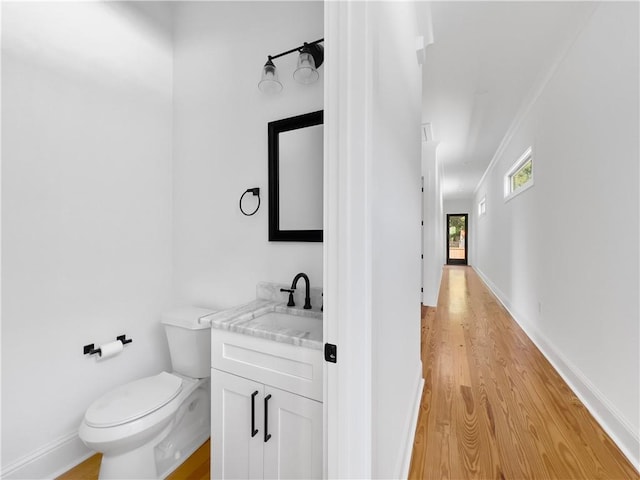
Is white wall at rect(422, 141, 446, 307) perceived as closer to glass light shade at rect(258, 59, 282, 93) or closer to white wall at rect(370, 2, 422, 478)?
white wall at rect(370, 2, 422, 478)

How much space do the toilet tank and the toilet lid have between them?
0.29ft

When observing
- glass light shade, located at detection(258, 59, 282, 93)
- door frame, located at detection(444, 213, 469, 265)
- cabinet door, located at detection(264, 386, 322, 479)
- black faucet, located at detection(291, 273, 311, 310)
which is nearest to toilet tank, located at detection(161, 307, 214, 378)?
black faucet, located at detection(291, 273, 311, 310)

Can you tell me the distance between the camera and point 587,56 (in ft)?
6.45

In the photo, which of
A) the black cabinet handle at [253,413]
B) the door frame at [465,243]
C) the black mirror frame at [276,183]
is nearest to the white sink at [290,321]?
the black cabinet handle at [253,413]

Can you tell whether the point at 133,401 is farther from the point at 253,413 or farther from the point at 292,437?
the point at 292,437

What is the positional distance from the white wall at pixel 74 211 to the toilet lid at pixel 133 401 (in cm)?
35

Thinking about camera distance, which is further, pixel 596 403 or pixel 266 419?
pixel 596 403

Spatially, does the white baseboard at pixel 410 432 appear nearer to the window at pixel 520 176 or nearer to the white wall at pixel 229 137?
the white wall at pixel 229 137

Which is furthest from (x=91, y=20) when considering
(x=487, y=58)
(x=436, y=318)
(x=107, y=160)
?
(x=436, y=318)

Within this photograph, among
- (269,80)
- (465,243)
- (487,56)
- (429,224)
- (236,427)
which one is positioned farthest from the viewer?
(465,243)

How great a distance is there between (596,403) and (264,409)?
209 cm

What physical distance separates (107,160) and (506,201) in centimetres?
497

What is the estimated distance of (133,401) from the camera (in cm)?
138

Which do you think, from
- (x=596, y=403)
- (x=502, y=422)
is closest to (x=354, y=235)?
(x=502, y=422)
